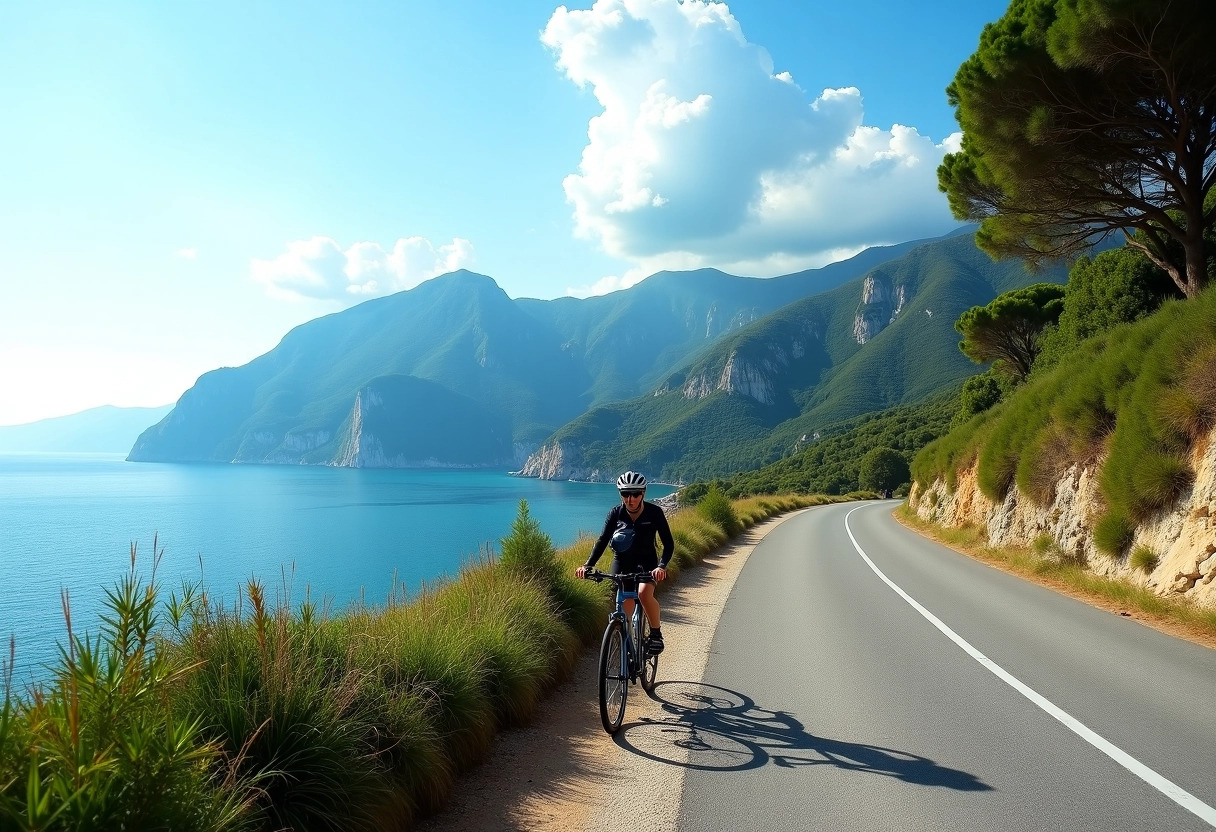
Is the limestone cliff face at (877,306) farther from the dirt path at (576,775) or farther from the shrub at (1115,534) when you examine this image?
the dirt path at (576,775)

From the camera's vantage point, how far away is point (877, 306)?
182375mm

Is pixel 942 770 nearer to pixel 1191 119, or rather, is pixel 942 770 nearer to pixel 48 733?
pixel 48 733

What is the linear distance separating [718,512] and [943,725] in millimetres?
19026

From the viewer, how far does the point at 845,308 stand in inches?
7717

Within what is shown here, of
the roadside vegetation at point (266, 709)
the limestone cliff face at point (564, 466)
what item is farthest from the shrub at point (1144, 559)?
the limestone cliff face at point (564, 466)

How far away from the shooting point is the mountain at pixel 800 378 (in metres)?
139

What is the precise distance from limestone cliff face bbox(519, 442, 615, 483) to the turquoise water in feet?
250

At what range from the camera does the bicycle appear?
214 inches

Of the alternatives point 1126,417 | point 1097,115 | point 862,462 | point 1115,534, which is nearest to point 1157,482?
point 1115,534

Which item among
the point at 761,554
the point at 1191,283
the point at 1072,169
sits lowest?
the point at 761,554

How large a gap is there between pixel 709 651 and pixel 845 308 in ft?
666

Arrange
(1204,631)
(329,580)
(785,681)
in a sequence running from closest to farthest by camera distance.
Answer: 1. (785,681)
2. (1204,631)
3. (329,580)

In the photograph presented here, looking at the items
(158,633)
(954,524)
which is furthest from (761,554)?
(158,633)

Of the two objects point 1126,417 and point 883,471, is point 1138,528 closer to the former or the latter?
point 1126,417
